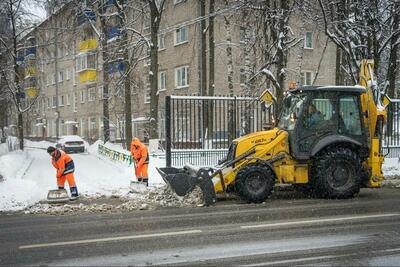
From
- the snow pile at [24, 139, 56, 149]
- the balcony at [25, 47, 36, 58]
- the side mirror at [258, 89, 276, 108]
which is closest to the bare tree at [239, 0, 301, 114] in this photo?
the side mirror at [258, 89, 276, 108]

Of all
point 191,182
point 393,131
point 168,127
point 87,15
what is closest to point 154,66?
point 168,127

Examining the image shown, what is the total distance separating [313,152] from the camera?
12.4 metres

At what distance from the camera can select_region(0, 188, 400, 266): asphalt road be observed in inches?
276

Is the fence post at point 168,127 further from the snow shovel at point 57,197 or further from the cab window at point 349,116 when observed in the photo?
the cab window at point 349,116

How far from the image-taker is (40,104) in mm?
68188

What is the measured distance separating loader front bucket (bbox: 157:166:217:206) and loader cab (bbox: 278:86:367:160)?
2227 mm

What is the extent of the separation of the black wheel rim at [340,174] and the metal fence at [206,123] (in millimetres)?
6561

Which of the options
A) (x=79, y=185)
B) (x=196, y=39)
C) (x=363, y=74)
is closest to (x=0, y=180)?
(x=79, y=185)

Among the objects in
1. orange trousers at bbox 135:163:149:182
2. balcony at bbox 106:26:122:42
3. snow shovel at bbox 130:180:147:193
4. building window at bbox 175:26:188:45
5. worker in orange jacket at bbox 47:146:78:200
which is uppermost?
building window at bbox 175:26:188:45

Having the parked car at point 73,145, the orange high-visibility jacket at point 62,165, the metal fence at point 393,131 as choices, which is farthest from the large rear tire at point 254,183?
the parked car at point 73,145

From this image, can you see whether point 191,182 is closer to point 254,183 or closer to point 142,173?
point 254,183

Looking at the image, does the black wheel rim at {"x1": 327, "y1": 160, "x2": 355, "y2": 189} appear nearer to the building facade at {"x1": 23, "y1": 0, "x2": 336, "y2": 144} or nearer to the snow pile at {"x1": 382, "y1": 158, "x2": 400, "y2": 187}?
the snow pile at {"x1": 382, "y1": 158, "x2": 400, "y2": 187}

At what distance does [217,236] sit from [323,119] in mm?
5410

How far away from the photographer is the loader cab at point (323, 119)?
41.1 feet
